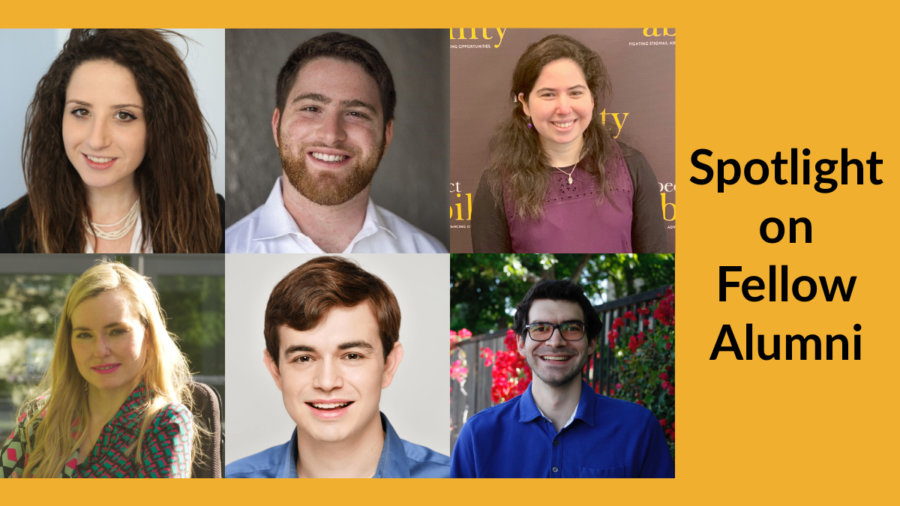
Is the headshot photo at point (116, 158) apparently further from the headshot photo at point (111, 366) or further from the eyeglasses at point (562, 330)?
the eyeglasses at point (562, 330)

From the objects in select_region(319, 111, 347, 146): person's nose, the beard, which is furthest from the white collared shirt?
select_region(319, 111, 347, 146): person's nose

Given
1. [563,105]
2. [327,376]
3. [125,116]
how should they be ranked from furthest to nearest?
1. [563,105]
2. [125,116]
3. [327,376]

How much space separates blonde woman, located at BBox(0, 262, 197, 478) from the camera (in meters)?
4.75

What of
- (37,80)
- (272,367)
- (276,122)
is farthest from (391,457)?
(37,80)

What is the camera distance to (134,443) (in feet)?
15.6

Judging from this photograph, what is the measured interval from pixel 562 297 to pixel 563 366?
1.17 ft

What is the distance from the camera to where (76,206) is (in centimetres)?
487

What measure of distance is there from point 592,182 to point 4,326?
3.17 metres

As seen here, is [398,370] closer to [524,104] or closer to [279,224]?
[279,224]

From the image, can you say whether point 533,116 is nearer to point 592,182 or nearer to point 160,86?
point 592,182

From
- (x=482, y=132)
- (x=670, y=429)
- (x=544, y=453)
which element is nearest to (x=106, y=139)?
(x=482, y=132)

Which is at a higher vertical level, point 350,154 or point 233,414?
point 350,154

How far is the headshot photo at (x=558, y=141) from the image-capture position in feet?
16.0

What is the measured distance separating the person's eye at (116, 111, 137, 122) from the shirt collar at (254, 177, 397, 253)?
797mm
